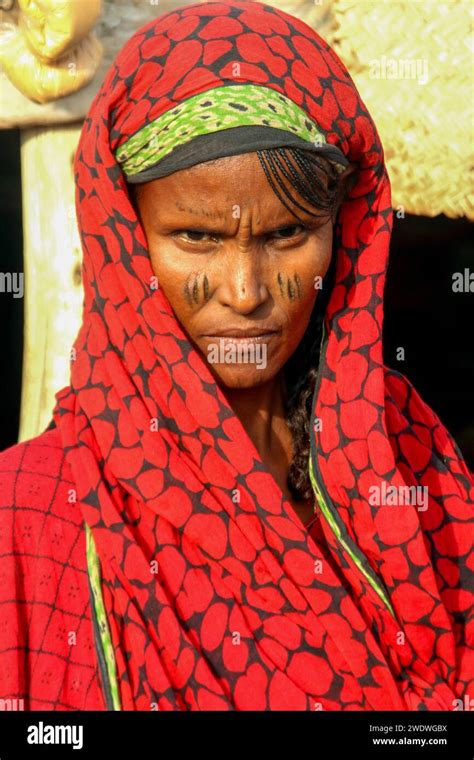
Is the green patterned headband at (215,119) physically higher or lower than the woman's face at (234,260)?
higher

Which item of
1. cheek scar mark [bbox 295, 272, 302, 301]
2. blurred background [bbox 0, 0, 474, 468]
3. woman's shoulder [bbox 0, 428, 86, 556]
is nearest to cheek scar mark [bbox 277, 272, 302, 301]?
cheek scar mark [bbox 295, 272, 302, 301]

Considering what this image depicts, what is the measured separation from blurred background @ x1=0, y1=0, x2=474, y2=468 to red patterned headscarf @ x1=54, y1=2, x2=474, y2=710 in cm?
94

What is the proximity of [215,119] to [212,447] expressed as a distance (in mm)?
479

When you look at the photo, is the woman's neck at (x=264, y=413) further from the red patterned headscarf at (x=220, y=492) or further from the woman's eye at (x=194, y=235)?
the woman's eye at (x=194, y=235)

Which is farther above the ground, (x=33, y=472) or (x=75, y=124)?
(x=75, y=124)

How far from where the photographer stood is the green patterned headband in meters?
1.49

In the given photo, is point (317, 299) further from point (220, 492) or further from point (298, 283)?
point (220, 492)

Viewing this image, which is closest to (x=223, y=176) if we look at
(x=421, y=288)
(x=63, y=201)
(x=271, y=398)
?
(x=271, y=398)

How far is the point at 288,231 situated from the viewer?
1591mm

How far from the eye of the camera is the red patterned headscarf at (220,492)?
5.06 ft

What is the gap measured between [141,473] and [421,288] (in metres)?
2.00

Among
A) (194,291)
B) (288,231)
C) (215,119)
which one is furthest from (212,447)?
(215,119)

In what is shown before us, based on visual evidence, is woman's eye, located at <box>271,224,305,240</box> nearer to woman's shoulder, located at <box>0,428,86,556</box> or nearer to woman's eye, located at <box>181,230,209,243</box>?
woman's eye, located at <box>181,230,209,243</box>

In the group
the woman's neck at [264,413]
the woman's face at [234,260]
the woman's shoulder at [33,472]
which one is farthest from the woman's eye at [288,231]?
the woman's shoulder at [33,472]
